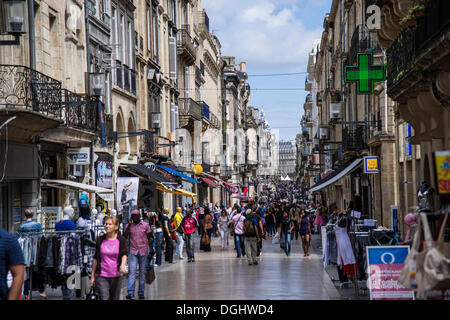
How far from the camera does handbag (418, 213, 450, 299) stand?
25.0 ft

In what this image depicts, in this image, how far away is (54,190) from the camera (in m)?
22.4

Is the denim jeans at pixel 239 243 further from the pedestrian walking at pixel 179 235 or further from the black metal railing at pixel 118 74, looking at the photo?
the black metal railing at pixel 118 74

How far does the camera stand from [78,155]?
22.5 meters

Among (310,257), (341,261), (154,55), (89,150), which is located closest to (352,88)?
(154,55)

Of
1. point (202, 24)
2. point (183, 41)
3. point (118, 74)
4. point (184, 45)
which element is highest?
point (202, 24)

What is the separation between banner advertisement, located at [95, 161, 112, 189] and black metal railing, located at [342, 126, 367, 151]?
33.0 ft

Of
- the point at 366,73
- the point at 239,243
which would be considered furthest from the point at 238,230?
the point at 366,73

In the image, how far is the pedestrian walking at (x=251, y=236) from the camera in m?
21.0

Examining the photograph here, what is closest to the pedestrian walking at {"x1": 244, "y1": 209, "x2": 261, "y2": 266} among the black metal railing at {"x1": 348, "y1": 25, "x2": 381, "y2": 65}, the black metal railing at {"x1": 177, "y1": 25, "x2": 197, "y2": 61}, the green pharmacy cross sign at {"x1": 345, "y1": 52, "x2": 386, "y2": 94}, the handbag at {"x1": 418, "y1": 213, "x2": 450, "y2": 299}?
the green pharmacy cross sign at {"x1": 345, "y1": 52, "x2": 386, "y2": 94}

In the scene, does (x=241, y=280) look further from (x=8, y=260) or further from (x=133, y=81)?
(x=133, y=81)

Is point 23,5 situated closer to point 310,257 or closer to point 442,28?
point 442,28

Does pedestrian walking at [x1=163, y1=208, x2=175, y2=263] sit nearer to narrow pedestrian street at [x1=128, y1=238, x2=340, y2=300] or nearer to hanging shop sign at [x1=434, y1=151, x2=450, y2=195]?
narrow pedestrian street at [x1=128, y1=238, x2=340, y2=300]

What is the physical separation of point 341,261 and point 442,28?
5311mm

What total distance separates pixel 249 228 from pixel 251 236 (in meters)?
0.37
